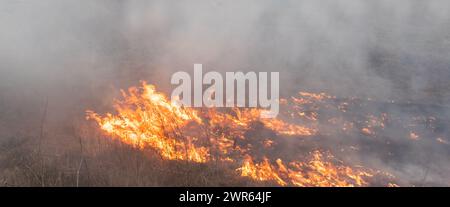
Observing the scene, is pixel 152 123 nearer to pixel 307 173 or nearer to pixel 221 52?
pixel 307 173

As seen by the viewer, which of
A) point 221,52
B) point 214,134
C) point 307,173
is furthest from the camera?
point 221,52

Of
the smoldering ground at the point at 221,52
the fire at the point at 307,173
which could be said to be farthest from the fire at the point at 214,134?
the smoldering ground at the point at 221,52

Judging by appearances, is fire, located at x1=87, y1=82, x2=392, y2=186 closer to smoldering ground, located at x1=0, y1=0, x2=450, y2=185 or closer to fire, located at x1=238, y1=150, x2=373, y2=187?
fire, located at x1=238, y1=150, x2=373, y2=187

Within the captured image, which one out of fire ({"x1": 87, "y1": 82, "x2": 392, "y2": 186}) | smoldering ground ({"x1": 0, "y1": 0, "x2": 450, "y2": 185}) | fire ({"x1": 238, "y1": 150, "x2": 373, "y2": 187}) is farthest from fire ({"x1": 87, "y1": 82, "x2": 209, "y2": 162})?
fire ({"x1": 238, "y1": 150, "x2": 373, "y2": 187})

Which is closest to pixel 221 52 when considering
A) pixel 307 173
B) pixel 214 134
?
pixel 214 134

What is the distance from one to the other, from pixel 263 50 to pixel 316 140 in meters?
2.36

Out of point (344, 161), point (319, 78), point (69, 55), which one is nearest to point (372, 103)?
point (319, 78)

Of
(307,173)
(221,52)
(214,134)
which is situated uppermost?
(221,52)

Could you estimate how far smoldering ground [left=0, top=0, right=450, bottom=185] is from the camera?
177 inches

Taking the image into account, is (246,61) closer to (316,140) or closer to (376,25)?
(316,140)

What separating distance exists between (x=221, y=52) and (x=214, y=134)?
2.11m

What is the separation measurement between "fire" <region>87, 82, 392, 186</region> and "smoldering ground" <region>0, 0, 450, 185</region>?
0.28m

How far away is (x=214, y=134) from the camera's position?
4090 millimetres
